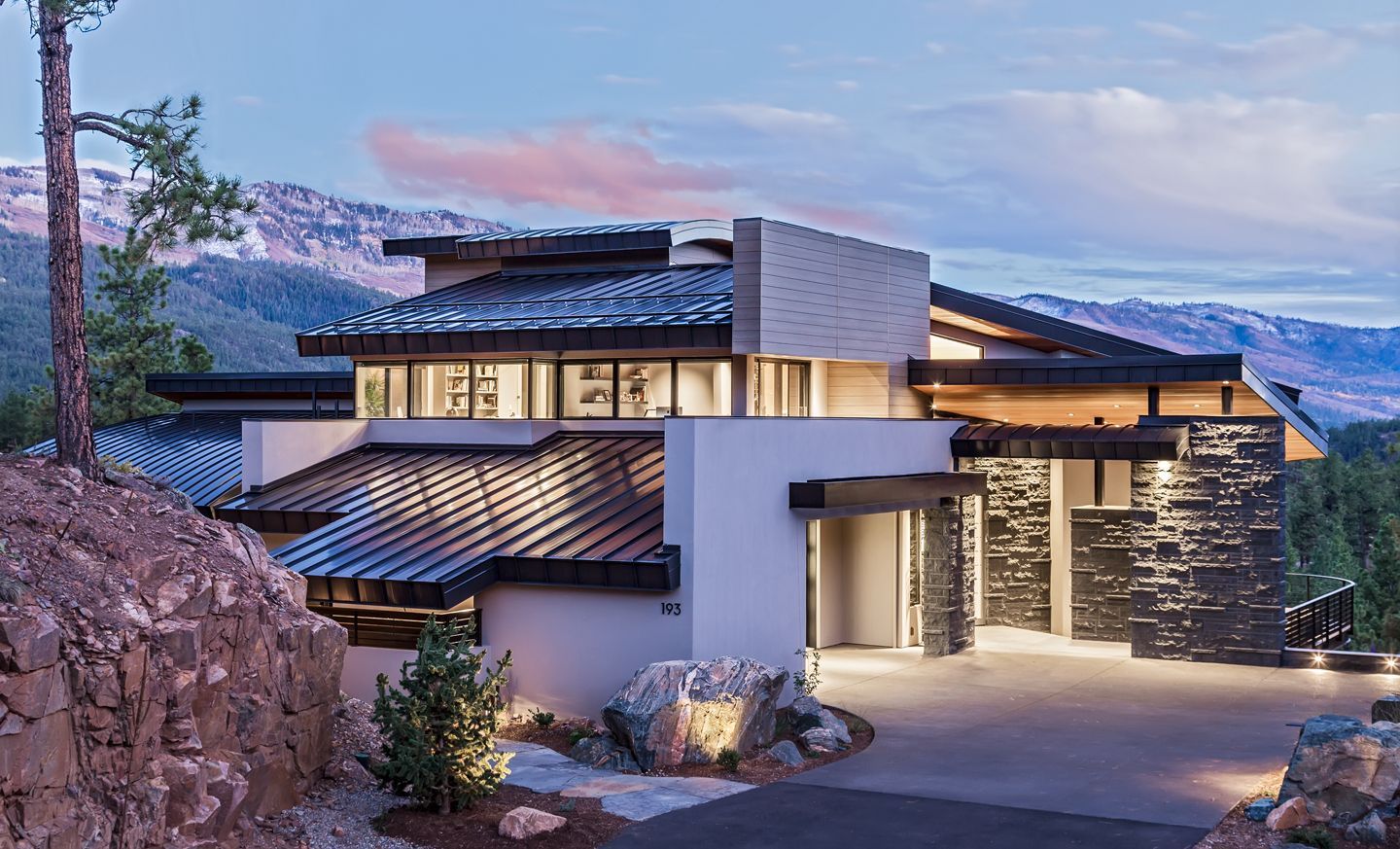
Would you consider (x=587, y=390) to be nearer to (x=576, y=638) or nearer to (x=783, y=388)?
(x=783, y=388)

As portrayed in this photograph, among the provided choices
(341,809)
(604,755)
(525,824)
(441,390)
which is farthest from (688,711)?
(441,390)

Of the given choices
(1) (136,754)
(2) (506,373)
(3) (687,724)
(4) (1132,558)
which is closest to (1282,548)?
(4) (1132,558)

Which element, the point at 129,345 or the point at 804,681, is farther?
the point at 129,345

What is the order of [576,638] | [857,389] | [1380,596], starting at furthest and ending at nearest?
[1380,596] → [857,389] → [576,638]


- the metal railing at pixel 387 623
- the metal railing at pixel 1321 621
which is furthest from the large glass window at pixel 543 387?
the metal railing at pixel 1321 621

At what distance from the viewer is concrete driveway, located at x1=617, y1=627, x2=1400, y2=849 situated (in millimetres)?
13719

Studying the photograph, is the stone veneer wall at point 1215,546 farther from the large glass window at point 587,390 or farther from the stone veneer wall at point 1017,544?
the large glass window at point 587,390

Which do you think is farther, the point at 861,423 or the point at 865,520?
the point at 865,520

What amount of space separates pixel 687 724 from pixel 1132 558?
11050 millimetres

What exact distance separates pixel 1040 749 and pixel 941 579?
703 centimetres

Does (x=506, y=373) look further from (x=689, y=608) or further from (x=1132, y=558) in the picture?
(x=1132, y=558)

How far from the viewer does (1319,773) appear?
44.0 ft

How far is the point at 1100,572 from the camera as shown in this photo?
26344 millimetres

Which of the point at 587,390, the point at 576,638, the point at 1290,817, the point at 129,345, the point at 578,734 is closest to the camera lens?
the point at 1290,817
